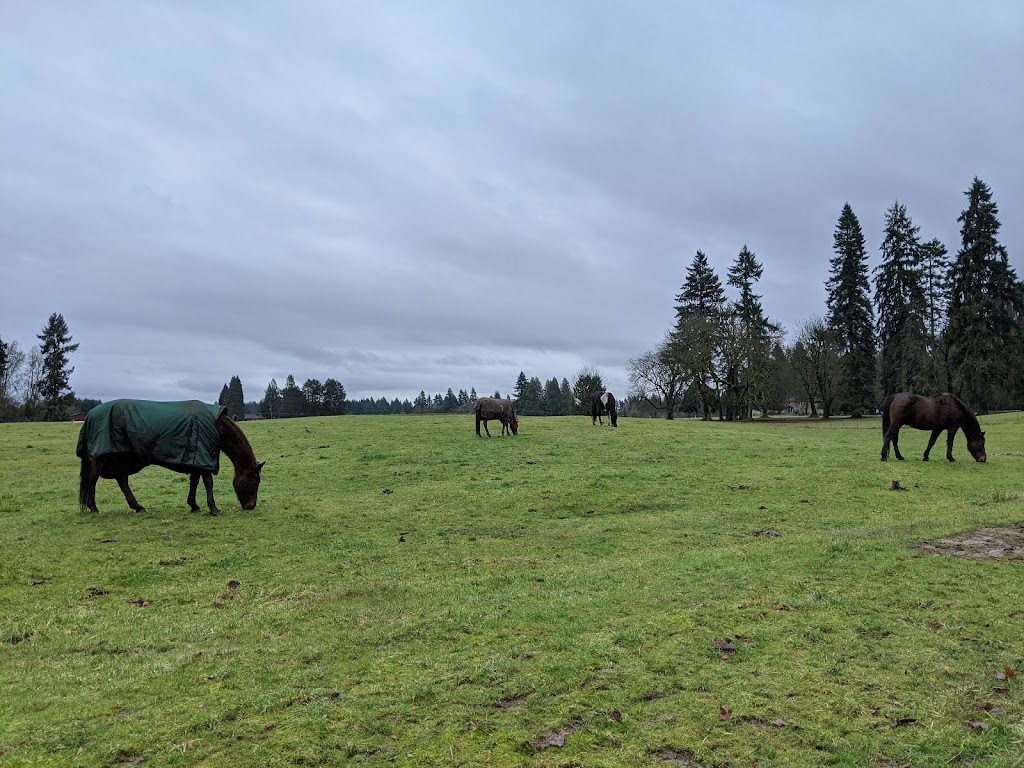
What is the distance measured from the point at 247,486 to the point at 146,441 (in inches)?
82.5

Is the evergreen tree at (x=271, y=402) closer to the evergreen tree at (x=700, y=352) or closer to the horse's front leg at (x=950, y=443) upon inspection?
the evergreen tree at (x=700, y=352)

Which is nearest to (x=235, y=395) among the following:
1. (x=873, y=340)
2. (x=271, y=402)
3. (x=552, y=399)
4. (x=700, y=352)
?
(x=271, y=402)

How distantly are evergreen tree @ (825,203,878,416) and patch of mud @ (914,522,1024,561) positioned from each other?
54.3 metres

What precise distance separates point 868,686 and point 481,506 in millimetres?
9069

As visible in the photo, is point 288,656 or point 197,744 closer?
point 197,744

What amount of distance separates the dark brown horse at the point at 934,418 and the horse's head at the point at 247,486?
1804 cm

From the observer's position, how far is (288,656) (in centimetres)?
487

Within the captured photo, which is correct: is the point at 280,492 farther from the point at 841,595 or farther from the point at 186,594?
the point at 841,595

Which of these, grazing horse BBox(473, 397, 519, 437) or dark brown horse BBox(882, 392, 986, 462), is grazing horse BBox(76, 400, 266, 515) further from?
dark brown horse BBox(882, 392, 986, 462)

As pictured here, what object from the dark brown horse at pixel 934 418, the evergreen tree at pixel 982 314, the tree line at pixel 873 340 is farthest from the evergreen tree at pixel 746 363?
the dark brown horse at pixel 934 418

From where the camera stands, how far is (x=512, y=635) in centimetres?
521

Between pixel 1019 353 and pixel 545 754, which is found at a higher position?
pixel 1019 353

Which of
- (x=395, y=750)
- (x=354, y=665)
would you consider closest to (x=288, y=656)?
(x=354, y=665)

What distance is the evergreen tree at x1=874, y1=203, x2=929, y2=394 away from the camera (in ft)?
181
